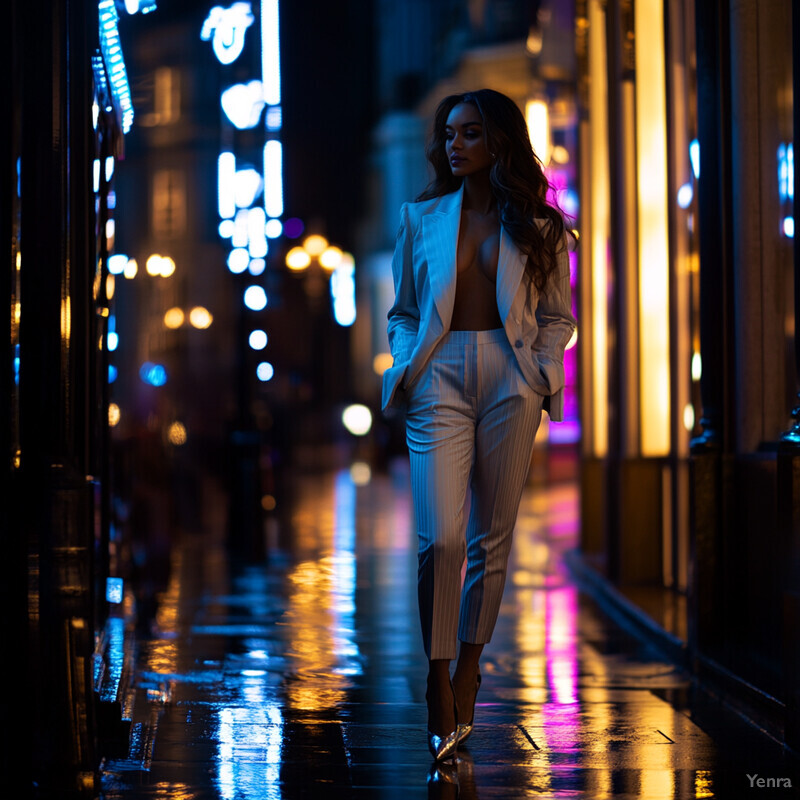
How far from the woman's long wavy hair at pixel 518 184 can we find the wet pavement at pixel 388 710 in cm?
164

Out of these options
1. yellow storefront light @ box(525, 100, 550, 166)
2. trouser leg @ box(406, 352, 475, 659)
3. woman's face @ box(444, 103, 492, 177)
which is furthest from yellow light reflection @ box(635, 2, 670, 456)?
yellow storefront light @ box(525, 100, 550, 166)

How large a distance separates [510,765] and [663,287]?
5.70 metres

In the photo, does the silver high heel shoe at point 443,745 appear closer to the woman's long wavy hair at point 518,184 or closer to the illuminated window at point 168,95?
the woman's long wavy hair at point 518,184

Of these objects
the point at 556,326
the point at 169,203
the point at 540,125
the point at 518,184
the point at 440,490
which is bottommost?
the point at 440,490

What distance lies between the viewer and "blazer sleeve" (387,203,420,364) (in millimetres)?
4652

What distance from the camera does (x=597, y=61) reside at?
1143cm

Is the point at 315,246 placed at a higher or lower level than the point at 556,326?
higher

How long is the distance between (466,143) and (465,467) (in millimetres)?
1121

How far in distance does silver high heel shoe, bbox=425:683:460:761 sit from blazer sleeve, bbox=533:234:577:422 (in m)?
1.05

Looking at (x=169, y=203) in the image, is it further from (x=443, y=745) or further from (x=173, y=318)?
(x=443, y=745)

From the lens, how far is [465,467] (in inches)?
177

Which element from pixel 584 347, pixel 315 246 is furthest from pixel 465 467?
pixel 315 246

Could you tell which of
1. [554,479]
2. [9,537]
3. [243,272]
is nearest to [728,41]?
[9,537]

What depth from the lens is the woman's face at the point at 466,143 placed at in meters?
4.61
